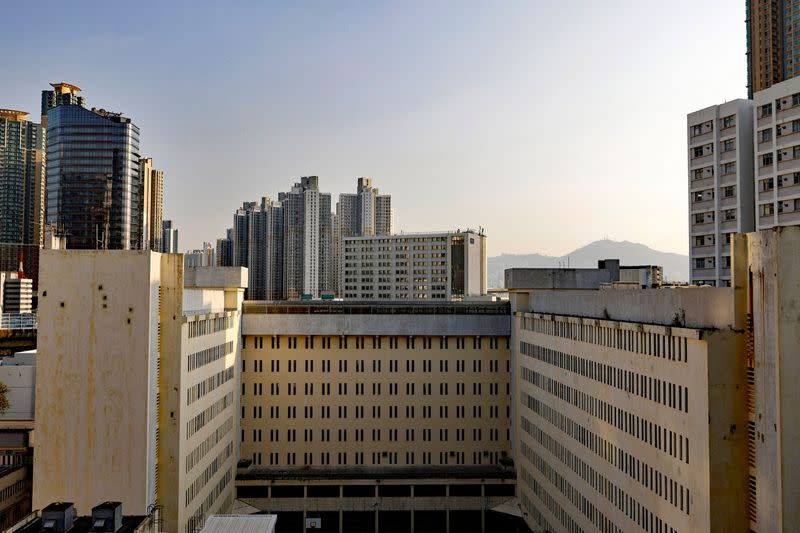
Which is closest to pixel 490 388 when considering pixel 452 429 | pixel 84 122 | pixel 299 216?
pixel 452 429

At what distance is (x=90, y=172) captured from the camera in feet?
396

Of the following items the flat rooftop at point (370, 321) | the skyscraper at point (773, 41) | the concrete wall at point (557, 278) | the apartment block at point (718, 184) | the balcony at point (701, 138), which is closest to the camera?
the concrete wall at point (557, 278)

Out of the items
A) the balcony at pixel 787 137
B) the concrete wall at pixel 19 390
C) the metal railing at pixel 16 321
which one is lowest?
the concrete wall at pixel 19 390

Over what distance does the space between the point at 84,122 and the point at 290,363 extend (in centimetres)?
8497

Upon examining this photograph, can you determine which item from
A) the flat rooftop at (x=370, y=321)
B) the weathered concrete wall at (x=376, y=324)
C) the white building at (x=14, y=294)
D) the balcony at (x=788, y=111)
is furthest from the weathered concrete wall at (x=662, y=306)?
the white building at (x=14, y=294)

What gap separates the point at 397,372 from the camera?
5897cm

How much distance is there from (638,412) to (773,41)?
9930 cm

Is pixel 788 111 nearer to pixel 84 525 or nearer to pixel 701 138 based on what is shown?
pixel 701 138

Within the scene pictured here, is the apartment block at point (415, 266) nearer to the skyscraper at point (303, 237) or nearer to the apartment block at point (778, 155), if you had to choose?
the skyscraper at point (303, 237)

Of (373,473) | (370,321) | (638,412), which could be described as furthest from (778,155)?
(373,473)

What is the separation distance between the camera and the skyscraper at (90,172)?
4734 inches

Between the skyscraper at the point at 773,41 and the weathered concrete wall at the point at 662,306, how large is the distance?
84544mm

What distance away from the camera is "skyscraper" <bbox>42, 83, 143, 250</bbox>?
120250mm

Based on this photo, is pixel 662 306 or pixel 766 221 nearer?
pixel 662 306
